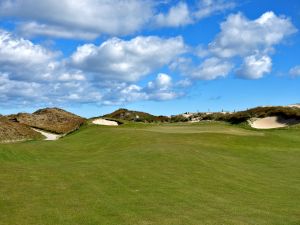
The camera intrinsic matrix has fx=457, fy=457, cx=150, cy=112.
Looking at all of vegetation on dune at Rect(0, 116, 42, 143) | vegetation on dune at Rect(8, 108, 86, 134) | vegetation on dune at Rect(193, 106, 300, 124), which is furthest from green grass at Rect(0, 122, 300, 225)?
vegetation on dune at Rect(193, 106, 300, 124)

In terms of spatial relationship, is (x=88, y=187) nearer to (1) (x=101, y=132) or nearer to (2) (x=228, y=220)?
(2) (x=228, y=220)

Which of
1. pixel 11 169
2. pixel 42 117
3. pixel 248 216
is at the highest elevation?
pixel 42 117

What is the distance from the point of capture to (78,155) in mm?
30922

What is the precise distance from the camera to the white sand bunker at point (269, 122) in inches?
2527

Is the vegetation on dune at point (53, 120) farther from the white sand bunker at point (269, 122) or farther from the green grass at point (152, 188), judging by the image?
the green grass at point (152, 188)

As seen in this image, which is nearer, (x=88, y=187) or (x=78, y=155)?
(x=88, y=187)

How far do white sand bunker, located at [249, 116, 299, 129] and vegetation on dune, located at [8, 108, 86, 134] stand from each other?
2474cm

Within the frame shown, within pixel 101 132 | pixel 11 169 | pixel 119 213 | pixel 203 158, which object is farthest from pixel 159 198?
pixel 101 132

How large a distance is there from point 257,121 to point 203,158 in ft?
141

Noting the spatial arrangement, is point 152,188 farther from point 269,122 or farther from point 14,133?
point 269,122

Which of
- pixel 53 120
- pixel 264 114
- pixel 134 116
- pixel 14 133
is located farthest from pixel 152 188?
pixel 134 116

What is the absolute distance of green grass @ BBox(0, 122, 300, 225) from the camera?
13492 millimetres

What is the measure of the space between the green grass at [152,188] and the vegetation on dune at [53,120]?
2671 cm

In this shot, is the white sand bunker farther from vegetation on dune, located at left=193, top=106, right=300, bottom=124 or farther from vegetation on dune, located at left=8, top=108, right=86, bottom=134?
vegetation on dune, located at left=8, top=108, right=86, bottom=134
